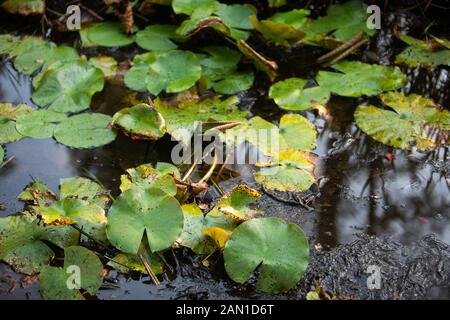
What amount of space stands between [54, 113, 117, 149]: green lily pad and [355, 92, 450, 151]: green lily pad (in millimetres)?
1154

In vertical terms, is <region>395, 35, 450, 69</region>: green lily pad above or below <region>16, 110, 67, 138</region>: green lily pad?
above

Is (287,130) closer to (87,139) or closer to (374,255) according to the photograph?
(374,255)

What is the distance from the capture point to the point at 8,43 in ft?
9.59

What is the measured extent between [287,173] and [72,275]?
92cm

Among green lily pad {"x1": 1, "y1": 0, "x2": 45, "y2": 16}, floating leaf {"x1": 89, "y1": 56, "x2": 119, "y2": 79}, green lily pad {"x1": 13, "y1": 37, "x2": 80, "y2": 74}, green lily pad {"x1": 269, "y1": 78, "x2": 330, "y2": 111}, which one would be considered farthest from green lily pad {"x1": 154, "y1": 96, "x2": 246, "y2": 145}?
green lily pad {"x1": 1, "y1": 0, "x2": 45, "y2": 16}

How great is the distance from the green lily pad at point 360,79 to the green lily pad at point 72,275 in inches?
56.3

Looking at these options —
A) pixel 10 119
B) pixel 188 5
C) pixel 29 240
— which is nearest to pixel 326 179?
pixel 29 240

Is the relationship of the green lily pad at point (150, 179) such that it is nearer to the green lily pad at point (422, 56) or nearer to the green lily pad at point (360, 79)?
the green lily pad at point (360, 79)

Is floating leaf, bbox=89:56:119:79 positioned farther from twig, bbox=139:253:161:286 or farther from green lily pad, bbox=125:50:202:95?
twig, bbox=139:253:161:286

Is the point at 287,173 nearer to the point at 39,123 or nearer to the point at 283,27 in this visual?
the point at 283,27

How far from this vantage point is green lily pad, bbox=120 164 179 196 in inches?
75.2

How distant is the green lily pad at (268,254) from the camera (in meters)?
1.67

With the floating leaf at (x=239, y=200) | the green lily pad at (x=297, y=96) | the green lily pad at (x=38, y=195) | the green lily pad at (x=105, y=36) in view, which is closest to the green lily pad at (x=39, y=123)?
the green lily pad at (x=38, y=195)

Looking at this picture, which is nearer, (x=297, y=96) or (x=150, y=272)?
(x=150, y=272)
